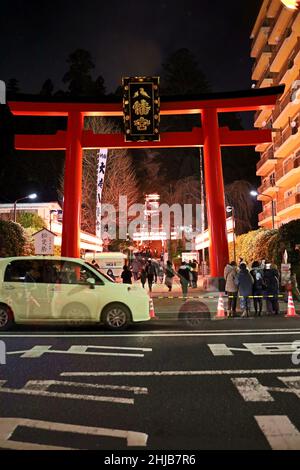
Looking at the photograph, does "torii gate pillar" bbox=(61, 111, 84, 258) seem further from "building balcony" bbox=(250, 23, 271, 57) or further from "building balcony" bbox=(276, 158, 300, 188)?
"building balcony" bbox=(250, 23, 271, 57)

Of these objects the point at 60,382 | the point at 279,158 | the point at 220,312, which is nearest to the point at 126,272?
the point at 220,312

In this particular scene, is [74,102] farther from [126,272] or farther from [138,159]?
[138,159]

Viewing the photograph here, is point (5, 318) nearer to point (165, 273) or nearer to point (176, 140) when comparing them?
point (176, 140)

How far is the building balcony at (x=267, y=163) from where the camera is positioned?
4103 centimetres

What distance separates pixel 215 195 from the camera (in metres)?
20.3

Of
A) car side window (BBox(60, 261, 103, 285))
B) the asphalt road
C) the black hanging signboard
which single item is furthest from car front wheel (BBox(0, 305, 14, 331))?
the black hanging signboard

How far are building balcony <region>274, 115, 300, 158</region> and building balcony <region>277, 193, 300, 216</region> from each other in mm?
4261

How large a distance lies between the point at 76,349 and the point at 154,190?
45.0 meters

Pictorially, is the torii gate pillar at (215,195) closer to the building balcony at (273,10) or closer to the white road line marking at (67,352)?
the white road line marking at (67,352)

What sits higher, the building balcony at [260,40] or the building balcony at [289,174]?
the building balcony at [260,40]

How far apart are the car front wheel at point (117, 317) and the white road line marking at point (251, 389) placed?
4.83 metres

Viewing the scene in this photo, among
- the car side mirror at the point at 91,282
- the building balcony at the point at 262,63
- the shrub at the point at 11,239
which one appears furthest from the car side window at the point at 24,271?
the building balcony at the point at 262,63

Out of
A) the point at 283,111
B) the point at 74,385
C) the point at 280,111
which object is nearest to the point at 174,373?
the point at 74,385

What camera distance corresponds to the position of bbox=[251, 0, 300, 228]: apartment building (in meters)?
34.4
